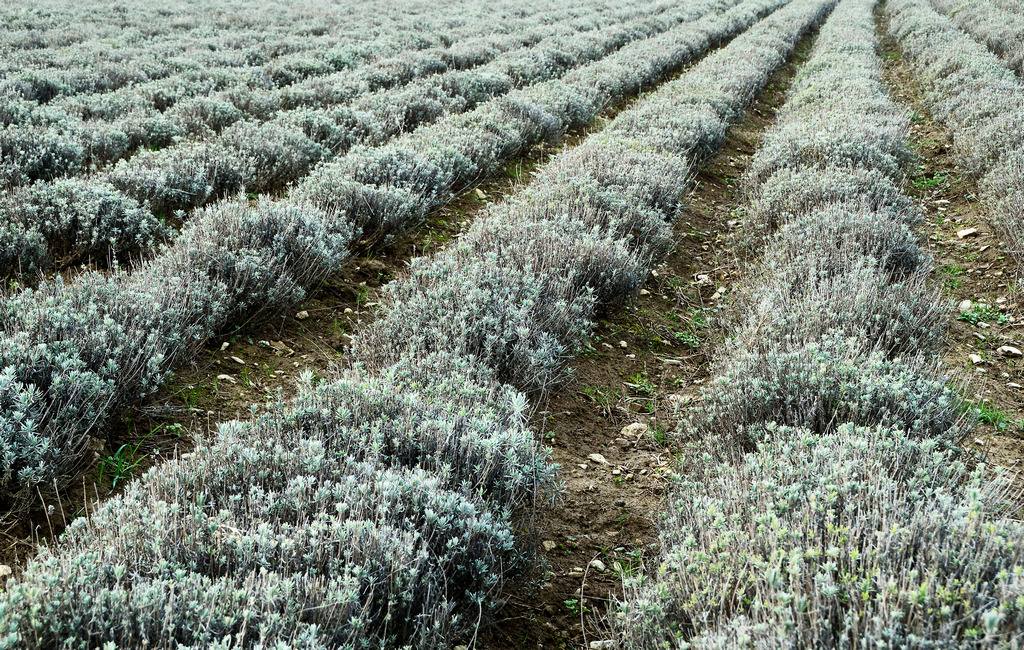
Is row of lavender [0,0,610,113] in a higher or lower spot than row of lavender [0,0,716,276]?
higher

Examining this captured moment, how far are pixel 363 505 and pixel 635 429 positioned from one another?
210cm

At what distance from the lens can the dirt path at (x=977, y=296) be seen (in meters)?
3.94

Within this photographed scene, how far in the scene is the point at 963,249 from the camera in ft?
21.0

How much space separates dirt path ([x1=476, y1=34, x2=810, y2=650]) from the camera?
9.00 feet

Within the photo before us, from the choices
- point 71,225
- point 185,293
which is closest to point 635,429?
point 185,293

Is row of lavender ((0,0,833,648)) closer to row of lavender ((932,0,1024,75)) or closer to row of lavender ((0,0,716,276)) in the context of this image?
row of lavender ((0,0,716,276))

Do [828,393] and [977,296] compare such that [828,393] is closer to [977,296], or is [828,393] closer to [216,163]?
[977,296]

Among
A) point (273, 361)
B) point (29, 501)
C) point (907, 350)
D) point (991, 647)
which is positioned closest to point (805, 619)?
point (991, 647)

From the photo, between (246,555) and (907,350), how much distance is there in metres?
3.54

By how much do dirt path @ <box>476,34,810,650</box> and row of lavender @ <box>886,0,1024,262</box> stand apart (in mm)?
2614

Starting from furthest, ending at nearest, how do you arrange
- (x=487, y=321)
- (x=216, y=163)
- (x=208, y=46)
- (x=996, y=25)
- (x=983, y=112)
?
(x=996, y=25)
(x=208, y=46)
(x=983, y=112)
(x=216, y=163)
(x=487, y=321)

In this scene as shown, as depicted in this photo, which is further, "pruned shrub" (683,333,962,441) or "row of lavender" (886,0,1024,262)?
A: "row of lavender" (886,0,1024,262)

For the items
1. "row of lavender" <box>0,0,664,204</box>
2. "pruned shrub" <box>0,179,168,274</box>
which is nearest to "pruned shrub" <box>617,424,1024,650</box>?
"pruned shrub" <box>0,179,168,274</box>

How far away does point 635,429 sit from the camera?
157 inches
